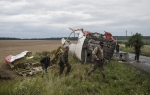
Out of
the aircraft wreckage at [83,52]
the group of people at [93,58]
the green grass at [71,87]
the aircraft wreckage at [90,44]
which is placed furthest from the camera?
Answer: the aircraft wreckage at [90,44]

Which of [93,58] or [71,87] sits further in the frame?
[93,58]

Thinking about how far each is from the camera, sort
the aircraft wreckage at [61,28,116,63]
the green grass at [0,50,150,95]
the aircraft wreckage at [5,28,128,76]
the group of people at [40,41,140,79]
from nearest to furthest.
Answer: the green grass at [0,50,150,95] < the group of people at [40,41,140,79] < the aircraft wreckage at [5,28,128,76] < the aircraft wreckage at [61,28,116,63]

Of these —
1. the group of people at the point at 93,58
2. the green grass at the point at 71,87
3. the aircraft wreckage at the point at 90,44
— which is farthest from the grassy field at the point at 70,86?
the aircraft wreckage at the point at 90,44

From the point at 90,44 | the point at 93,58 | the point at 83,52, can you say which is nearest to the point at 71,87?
the point at 93,58

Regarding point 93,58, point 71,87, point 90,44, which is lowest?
point 71,87

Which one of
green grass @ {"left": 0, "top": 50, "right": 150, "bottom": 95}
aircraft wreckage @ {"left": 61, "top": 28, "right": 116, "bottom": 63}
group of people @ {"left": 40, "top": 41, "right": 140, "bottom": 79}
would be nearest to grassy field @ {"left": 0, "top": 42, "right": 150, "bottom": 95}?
green grass @ {"left": 0, "top": 50, "right": 150, "bottom": 95}

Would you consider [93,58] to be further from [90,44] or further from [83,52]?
[90,44]

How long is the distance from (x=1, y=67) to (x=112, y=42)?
337 inches

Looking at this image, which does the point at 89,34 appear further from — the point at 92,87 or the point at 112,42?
the point at 92,87

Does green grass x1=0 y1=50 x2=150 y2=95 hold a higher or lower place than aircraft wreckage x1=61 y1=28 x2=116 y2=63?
lower

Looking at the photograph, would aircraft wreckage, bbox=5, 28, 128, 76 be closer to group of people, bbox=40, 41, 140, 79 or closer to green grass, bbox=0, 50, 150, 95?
group of people, bbox=40, 41, 140, 79

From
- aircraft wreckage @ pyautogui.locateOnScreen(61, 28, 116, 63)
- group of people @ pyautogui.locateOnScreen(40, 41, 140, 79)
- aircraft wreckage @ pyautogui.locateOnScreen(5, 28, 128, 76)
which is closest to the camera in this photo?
group of people @ pyautogui.locateOnScreen(40, 41, 140, 79)

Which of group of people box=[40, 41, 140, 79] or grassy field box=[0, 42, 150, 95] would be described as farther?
group of people box=[40, 41, 140, 79]

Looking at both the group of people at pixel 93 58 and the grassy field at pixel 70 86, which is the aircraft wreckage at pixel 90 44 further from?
the grassy field at pixel 70 86
